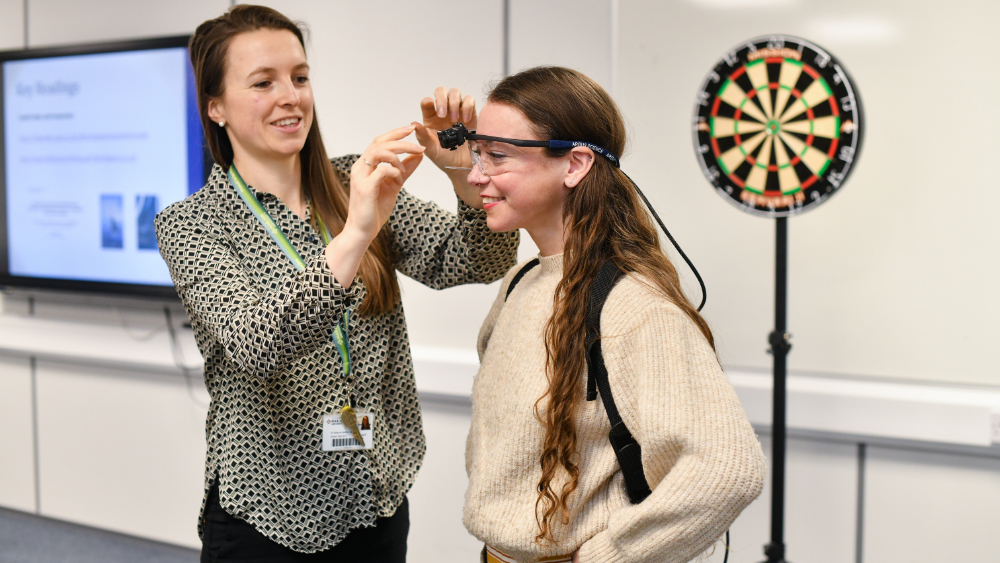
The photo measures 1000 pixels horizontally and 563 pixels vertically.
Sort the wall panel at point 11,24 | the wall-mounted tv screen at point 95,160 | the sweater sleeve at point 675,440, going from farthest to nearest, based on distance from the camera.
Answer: the wall panel at point 11,24 < the wall-mounted tv screen at point 95,160 < the sweater sleeve at point 675,440

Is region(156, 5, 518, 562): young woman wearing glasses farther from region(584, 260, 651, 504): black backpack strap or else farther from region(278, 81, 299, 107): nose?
region(584, 260, 651, 504): black backpack strap

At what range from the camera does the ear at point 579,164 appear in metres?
1.21

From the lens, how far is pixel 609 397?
3.56 ft

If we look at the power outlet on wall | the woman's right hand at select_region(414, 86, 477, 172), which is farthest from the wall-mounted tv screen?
the power outlet on wall

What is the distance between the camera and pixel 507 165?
48.1 inches

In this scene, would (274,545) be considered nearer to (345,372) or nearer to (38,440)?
(345,372)

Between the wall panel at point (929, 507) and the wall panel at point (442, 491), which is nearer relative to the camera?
the wall panel at point (929, 507)

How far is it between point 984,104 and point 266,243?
195cm

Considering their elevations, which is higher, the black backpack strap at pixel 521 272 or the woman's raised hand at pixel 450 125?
the woman's raised hand at pixel 450 125

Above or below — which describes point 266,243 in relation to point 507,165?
below

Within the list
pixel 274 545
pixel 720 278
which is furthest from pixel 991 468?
pixel 274 545

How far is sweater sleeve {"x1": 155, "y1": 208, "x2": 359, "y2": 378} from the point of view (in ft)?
3.82

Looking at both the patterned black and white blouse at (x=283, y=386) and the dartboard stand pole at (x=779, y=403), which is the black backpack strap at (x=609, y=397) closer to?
the patterned black and white blouse at (x=283, y=386)

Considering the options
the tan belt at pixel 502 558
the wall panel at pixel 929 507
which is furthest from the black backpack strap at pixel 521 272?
the wall panel at pixel 929 507
